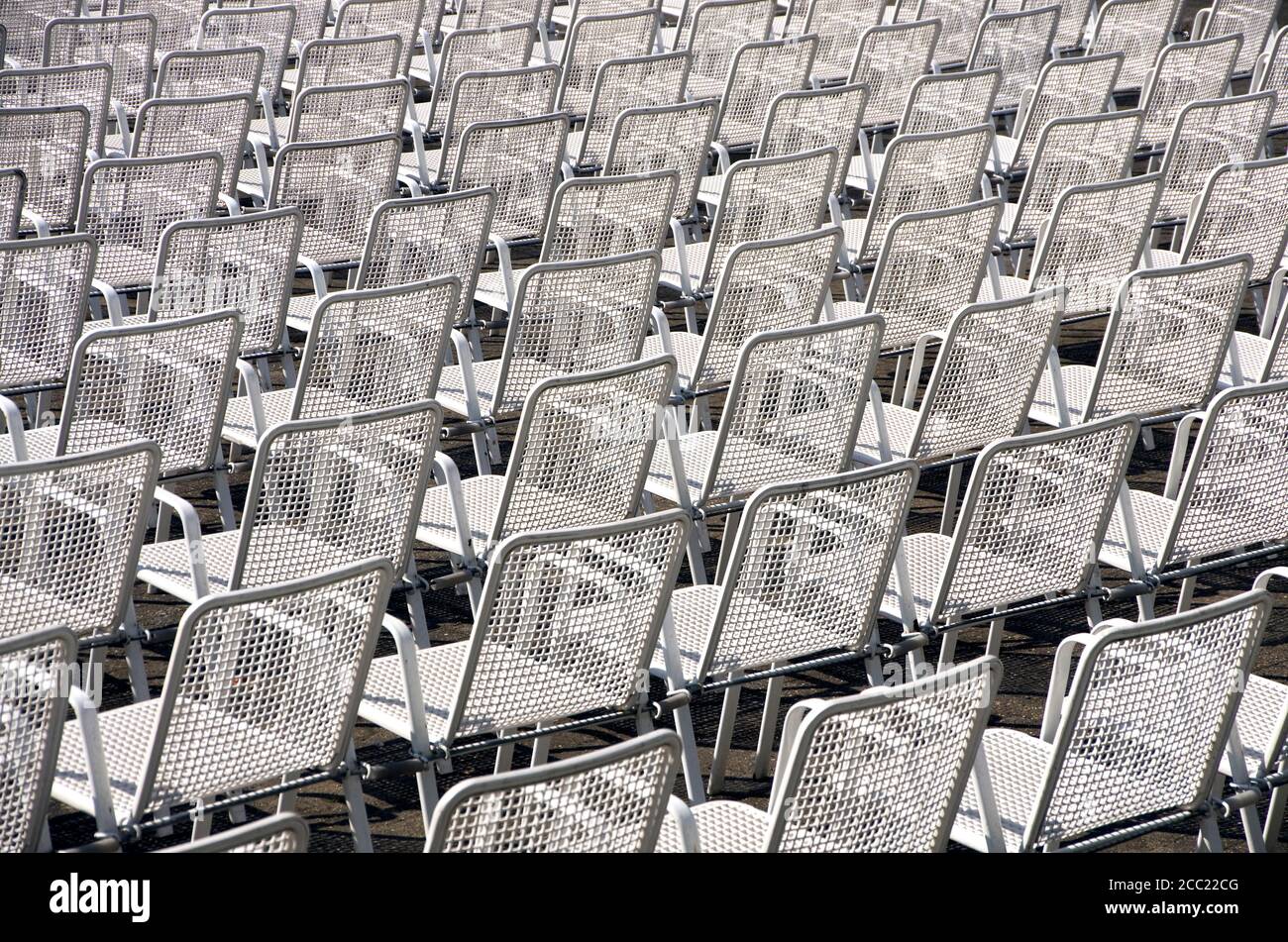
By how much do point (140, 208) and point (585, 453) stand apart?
2852mm

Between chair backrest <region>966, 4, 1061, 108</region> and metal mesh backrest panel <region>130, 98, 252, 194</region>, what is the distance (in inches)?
157

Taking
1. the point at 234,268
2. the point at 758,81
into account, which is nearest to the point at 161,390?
the point at 234,268

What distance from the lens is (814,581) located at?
479 centimetres

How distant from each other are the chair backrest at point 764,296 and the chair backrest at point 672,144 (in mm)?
1526

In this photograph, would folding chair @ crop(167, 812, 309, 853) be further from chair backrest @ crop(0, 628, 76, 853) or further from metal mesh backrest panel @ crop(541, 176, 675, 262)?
metal mesh backrest panel @ crop(541, 176, 675, 262)

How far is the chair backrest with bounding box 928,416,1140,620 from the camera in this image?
484 centimetres

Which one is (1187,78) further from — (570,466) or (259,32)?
(570,466)

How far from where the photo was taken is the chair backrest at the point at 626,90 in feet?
28.7

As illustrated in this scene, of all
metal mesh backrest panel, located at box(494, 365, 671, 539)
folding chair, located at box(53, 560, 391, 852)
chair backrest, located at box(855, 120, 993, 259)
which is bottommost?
folding chair, located at box(53, 560, 391, 852)

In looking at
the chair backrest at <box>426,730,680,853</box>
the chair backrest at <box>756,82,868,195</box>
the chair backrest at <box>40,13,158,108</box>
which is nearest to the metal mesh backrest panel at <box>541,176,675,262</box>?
the chair backrest at <box>756,82,868,195</box>

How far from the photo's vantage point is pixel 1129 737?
4.18m

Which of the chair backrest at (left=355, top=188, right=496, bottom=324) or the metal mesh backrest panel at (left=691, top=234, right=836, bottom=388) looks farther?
the chair backrest at (left=355, top=188, right=496, bottom=324)
